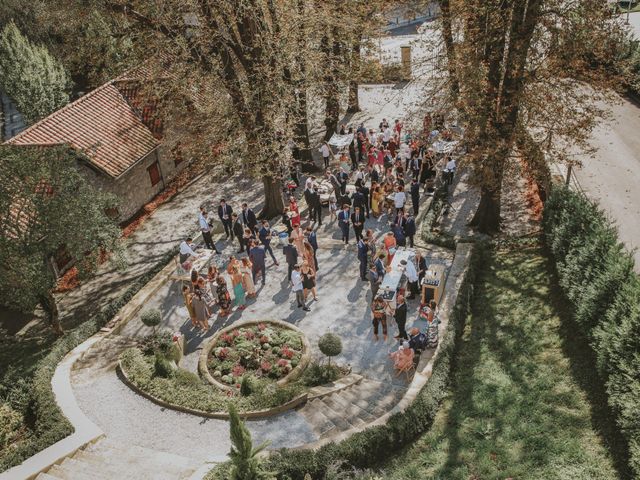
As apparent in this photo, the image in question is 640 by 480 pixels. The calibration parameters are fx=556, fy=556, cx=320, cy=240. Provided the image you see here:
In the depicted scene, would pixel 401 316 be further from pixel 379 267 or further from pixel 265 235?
pixel 265 235

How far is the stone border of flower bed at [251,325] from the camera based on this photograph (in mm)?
13797

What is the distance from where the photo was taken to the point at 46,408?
12.9 meters

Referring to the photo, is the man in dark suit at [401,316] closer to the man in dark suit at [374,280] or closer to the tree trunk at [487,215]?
the man in dark suit at [374,280]

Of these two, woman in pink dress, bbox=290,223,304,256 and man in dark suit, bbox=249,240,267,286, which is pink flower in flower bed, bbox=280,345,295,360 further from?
woman in pink dress, bbox=290,223,304,256

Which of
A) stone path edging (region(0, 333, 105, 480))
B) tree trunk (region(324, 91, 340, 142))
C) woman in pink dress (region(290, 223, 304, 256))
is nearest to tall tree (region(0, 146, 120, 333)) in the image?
stone path edging (region(0, 333, 105, 480))

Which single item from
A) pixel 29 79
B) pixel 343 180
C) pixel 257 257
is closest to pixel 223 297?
pixel 257 257

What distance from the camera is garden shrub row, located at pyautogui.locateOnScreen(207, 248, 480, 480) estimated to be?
10227 millimetres

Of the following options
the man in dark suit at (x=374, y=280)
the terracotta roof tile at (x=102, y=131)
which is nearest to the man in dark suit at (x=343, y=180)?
the man in dark suit at (x=374, y=280)

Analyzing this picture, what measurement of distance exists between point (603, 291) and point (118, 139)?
72.3 ft

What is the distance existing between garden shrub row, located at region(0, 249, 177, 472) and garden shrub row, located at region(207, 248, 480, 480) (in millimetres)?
4322

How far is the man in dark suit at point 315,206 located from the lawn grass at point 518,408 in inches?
296

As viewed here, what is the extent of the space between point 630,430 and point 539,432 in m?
1.68

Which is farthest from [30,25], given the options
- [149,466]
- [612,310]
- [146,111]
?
[612,310]

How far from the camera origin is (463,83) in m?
17.9
